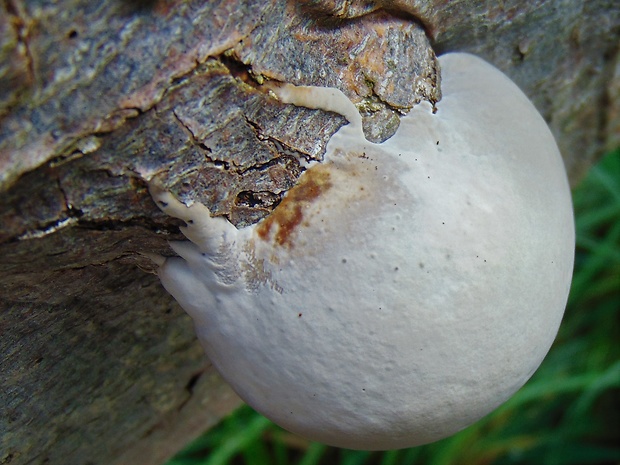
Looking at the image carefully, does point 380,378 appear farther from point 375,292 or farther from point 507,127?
point 507,127

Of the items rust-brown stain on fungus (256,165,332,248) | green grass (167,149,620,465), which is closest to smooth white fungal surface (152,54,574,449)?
rust-brown stain on fungus (256,165,332,248)

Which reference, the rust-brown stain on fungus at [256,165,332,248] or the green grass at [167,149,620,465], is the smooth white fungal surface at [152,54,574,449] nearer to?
the rust-brown stain on fungus at [256,165,332,248]

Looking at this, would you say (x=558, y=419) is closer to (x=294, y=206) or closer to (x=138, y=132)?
(x=294, y=206)

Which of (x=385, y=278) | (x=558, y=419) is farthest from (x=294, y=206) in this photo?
(x=558, y=419)

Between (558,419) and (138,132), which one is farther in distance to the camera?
(558,419)

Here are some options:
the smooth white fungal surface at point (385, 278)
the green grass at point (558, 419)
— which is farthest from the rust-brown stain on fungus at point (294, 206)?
the green grass at point (558, 419)

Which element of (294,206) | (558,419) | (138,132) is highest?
(138,132)
